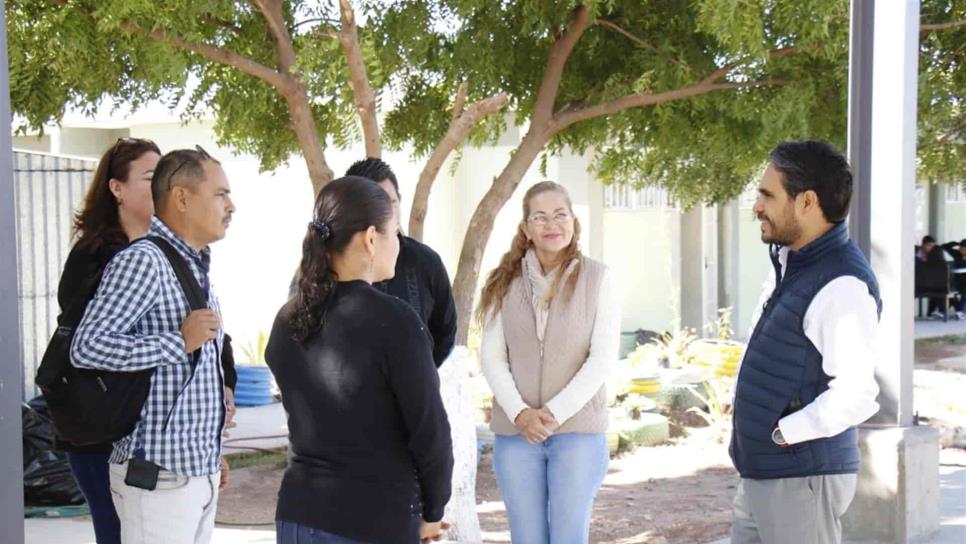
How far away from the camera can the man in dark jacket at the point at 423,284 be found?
428cm

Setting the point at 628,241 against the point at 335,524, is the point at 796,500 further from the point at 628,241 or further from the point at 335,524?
the point at 628,241

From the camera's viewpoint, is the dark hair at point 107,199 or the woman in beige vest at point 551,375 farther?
the woman in beige vest at point 551,375

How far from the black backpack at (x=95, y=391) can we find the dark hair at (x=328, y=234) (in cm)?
57

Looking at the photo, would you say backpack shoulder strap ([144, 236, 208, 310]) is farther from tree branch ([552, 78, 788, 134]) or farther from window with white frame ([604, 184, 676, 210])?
window with white frame ([604, 184, 676, 210])

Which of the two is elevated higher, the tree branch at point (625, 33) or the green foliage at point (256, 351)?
the tree branch at point (625, 33)

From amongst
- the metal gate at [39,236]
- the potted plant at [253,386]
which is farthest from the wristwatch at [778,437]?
the potted plant at [253,386]

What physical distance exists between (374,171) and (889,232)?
3047 mm

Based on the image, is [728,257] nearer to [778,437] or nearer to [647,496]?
[647,496]

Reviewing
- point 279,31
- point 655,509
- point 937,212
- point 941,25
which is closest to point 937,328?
point 937,212

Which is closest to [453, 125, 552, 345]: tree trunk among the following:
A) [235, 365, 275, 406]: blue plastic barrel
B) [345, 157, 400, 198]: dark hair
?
[345, 157, 400, 198]: dark hair

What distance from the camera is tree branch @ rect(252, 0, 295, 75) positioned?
286 inches

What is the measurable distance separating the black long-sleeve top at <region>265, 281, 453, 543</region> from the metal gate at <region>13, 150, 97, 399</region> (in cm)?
764

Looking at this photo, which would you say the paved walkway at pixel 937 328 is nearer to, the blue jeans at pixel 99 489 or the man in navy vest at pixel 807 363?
the man in navy vest at pixel 807 363

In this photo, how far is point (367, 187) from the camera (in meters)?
3.11
